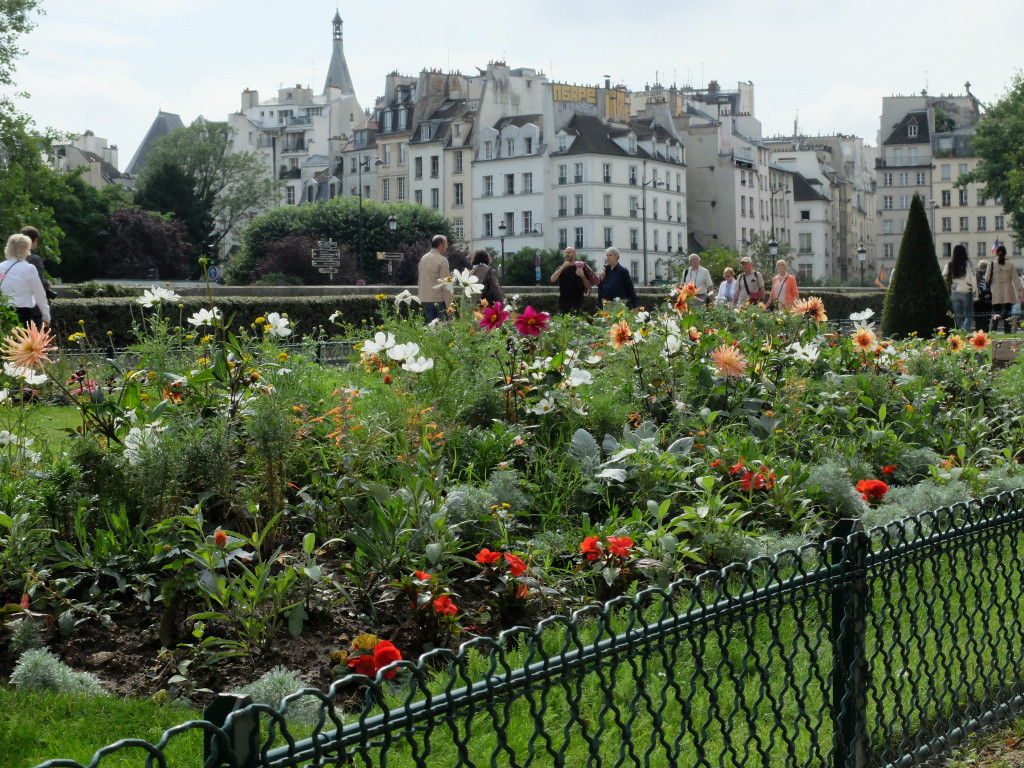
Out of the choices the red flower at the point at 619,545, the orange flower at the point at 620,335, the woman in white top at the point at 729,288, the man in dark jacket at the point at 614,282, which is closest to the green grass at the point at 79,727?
the red flower at the point at 619,545

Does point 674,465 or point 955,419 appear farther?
point 955,419

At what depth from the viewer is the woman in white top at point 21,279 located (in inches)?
445

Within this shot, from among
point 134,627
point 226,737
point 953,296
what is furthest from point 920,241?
point 226,737

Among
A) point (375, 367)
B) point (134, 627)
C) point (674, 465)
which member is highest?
point (375, 367)

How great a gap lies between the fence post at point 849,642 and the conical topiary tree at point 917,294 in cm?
1728

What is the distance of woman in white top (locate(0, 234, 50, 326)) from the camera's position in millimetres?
11297

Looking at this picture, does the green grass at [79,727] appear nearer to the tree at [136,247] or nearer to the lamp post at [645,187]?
the tree at [136,247]

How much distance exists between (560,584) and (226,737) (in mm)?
3298

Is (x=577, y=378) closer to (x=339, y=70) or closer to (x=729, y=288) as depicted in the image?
(x=729, y=288)

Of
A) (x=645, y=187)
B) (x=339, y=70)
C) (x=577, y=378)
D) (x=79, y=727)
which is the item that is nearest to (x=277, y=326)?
(x=577, y=378)

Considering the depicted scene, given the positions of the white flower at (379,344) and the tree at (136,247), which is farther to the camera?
the tree at (136,247)

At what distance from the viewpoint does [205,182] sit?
90.2 meters

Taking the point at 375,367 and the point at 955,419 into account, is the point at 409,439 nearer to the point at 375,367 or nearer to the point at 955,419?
the point at 375,367

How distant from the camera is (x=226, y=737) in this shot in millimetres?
1939
